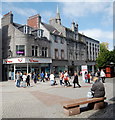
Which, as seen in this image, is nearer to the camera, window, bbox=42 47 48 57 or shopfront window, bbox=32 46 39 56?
shopfront window, bbox=32 46 39 56

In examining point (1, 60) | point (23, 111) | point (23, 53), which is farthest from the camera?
point (1, 60)

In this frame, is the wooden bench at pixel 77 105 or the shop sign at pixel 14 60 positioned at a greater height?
the shop sign at pixel 14 60

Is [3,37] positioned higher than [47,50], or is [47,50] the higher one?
[3,37]

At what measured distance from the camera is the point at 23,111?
667 centimetres

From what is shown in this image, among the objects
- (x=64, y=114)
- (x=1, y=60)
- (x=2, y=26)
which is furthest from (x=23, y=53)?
(x=64, y=114)

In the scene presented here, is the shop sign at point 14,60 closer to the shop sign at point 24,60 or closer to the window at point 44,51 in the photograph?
the shop sign at point 24,60

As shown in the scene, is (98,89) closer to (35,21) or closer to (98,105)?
(98,105)

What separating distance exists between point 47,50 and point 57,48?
11.2ft

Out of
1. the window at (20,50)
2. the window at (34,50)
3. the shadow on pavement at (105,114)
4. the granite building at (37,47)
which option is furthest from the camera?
the window at (34,50)

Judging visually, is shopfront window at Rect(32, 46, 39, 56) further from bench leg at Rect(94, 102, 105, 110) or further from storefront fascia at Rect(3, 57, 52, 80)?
bench leg at Rect(94, 102, 105, 110)

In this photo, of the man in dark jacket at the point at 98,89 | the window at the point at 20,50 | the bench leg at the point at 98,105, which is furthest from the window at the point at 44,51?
the bench leg at the point at 98,105

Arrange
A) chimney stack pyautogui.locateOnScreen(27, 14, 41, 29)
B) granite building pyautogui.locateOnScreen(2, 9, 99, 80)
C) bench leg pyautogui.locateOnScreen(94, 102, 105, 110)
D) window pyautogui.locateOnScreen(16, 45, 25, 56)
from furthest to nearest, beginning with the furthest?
1. chimney stack pyautogui.locateOnScreen(27, 14, 41, 29)
2. granite building pyautogui.locateOnScreen(2, 9, 99, 80)
3. window pyautogui.locateOnScreen(16, 45, 25, 56)
4. bench leg pyautogui.locateOnScreen(94, 102, 105, 110)

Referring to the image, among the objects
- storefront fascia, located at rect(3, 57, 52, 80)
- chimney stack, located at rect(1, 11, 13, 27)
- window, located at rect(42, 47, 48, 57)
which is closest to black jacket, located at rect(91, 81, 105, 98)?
storefront fascia, located at rect(3, 57, 52, 80)

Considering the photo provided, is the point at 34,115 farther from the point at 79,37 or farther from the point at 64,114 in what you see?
the point at 79,37
